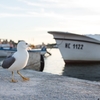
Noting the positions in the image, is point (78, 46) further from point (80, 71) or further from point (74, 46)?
point (80, 71)

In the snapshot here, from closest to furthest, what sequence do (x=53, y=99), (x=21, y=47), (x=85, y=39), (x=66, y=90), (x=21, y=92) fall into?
(x=53, y=99)
(x=21, y=92)
(x=66, y=90)
(x=21, y=47)
(x=85, y=39)

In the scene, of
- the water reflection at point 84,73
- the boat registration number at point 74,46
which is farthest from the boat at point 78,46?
the water reflection at point 84,73

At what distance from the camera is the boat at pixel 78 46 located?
2659 cm

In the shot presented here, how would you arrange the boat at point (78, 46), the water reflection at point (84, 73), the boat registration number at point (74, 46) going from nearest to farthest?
the water reflection at point (84, 73) < the boat at point (78, 46) < the boat registration number at point (74, 46)

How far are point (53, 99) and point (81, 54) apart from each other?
2198 centimetres

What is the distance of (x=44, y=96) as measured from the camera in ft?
18.6

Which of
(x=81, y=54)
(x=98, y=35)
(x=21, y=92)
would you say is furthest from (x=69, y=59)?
(x=21, y=92)

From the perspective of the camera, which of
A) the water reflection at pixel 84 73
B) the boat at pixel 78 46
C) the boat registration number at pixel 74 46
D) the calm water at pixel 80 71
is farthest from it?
the boat registration number at pixel 74 46

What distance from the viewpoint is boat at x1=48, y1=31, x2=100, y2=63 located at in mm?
26594

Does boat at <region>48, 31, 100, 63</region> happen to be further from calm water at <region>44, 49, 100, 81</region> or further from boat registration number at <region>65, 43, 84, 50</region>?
calm water at <region>44, 49, 100, 81</region>

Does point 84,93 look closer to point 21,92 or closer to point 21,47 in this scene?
point 21,92

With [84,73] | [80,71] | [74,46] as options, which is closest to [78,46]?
[74,46]

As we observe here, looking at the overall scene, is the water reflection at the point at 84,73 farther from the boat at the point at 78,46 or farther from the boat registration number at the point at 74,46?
the boat registration number at the point at 74,46

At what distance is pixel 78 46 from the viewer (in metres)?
26.8
